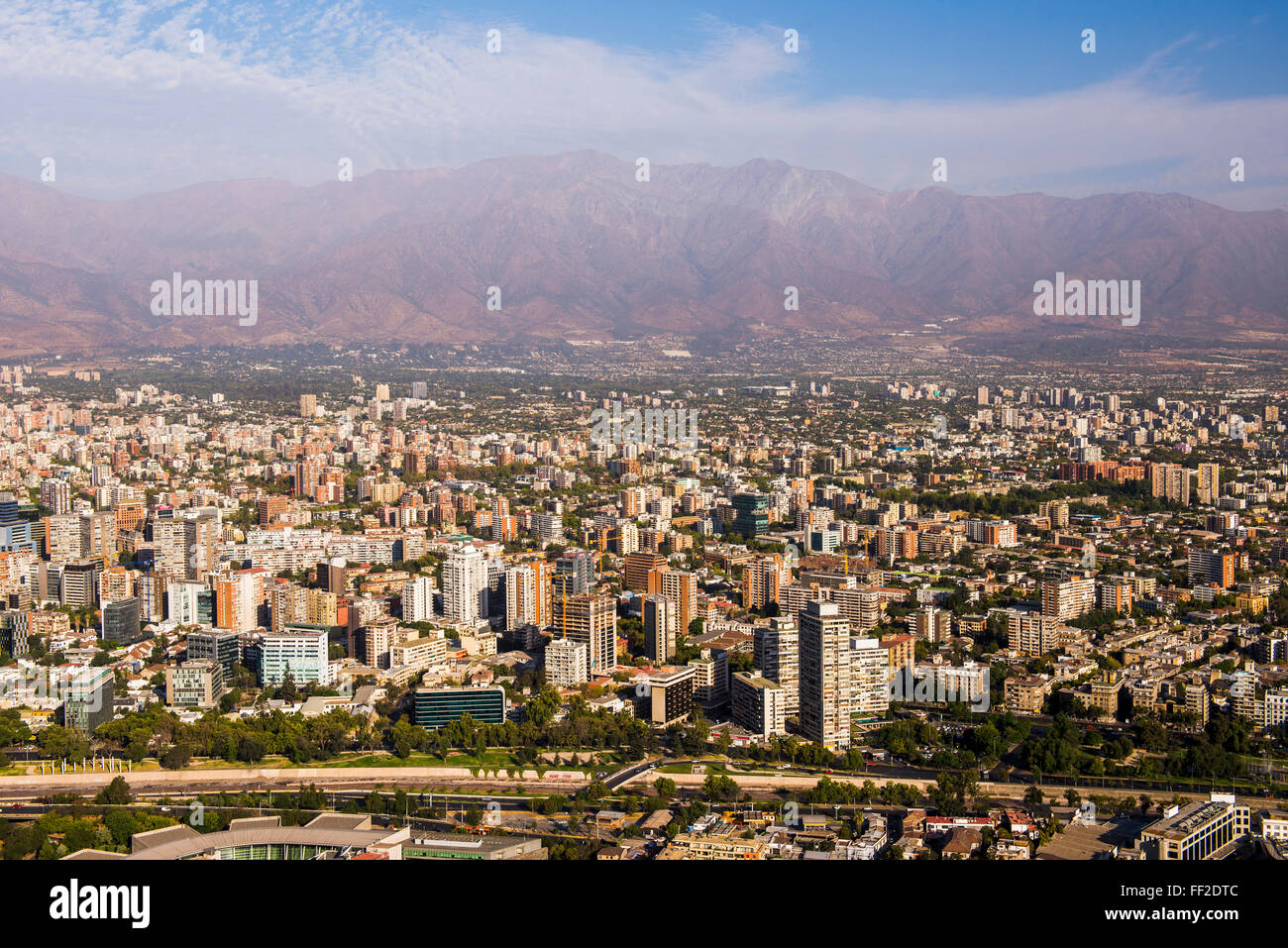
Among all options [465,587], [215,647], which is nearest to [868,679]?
[465,587]

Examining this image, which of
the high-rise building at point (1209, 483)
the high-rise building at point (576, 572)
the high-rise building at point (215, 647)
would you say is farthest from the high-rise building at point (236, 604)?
the high-rise building at point (1209, 483)

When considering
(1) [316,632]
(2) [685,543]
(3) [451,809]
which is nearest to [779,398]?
(2) [685,543]

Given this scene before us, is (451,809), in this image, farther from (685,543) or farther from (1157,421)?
(1157,421)

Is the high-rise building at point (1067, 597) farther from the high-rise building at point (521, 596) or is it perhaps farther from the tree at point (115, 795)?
the tree at point (115, 795)

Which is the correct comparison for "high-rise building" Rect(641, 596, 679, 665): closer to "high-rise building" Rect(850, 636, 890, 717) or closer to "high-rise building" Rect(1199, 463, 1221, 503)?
"high-rise building" Rect(850, 636, 890, 717)

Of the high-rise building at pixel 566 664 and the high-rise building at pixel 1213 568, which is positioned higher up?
the high-rise building at pixel 1213 568

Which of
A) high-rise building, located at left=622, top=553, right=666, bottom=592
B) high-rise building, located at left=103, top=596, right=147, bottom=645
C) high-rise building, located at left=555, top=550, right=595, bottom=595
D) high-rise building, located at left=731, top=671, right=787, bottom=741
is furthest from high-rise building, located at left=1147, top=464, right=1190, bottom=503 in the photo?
high-rise building, located at left=103, top=596, right=147, bottom=645
